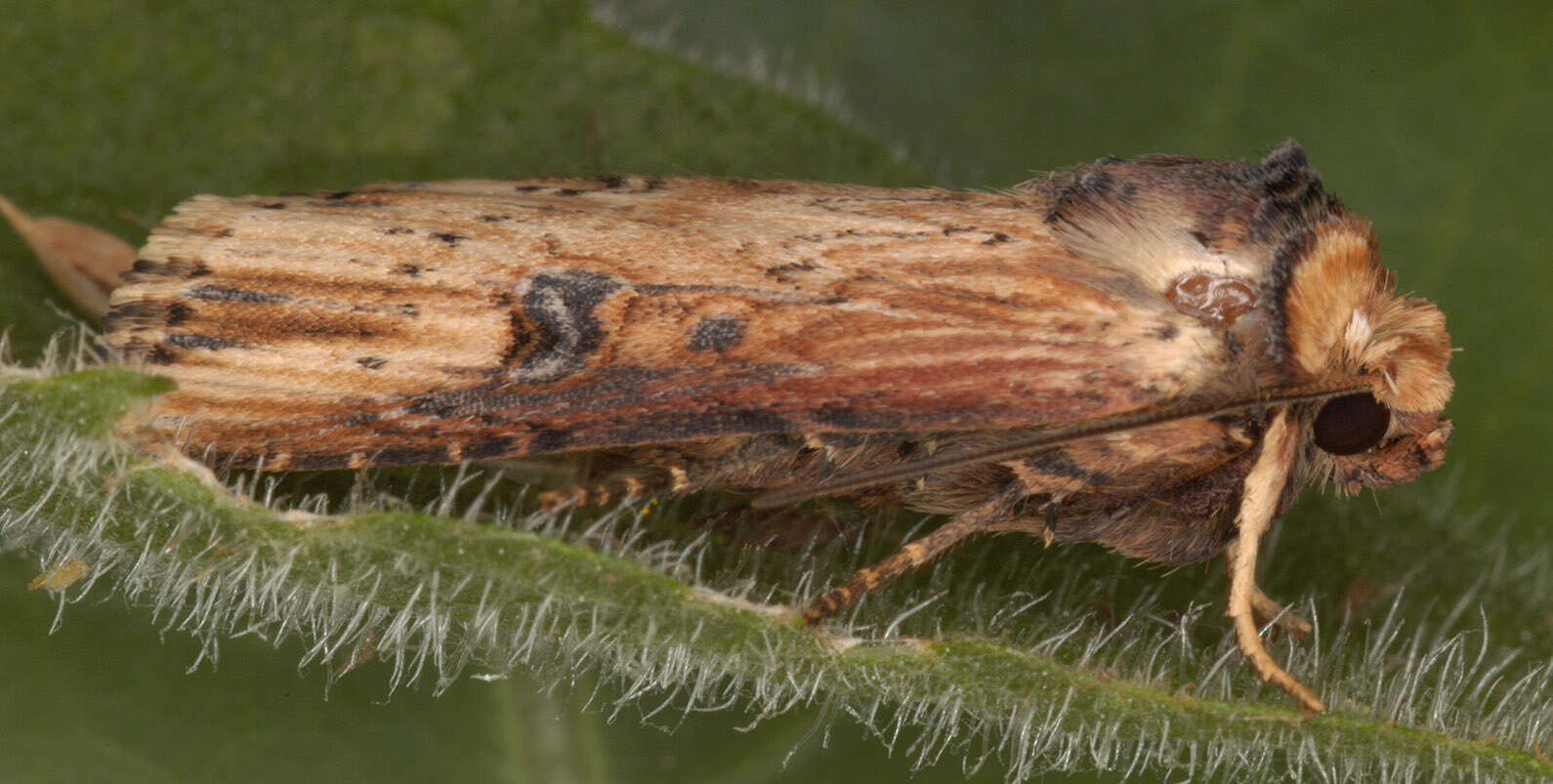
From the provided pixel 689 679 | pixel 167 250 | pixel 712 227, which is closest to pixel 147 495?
pixel 167 250

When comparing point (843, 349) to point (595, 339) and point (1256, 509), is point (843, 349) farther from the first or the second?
point (1256, 509)

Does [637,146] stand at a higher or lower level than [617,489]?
higher

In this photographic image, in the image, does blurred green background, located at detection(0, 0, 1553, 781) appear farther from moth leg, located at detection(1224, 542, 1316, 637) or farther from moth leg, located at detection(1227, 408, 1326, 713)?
moth leg, located at detection(1227, 408, 1326, 713)

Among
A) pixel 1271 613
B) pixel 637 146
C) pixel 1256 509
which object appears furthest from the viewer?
pixel 637 146

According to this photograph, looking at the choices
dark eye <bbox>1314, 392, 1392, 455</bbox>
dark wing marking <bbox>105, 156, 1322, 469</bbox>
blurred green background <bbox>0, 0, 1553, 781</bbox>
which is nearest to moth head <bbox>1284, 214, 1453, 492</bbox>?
dark eye <bbox>1314, 392, 1392, 455</bbox>

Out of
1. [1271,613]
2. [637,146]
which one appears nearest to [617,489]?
[637,146]

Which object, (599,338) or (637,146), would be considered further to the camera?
(637,146)

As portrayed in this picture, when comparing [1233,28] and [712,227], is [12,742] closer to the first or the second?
[712,227]

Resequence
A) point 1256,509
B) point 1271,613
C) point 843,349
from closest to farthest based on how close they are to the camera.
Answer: point 843,349, point 1256,509, point 1271,613
